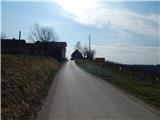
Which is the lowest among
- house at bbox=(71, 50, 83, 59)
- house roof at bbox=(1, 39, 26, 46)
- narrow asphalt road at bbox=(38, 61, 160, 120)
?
narrow asphalt road at bbox=(38, 61, 160, 120)

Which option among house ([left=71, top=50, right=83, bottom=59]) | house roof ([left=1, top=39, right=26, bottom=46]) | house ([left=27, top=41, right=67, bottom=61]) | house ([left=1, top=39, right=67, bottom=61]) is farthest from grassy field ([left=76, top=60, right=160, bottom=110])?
house ([left=71, top=50, right=83, bottom=59])

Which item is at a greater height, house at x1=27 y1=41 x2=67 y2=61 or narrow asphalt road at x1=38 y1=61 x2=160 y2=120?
house at x1=27 y1=41 x2=67 y2=61

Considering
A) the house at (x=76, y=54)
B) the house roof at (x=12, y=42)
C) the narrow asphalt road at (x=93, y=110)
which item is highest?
the house roof at (x=12, y=42)

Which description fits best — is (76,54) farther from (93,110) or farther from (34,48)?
(93,110)

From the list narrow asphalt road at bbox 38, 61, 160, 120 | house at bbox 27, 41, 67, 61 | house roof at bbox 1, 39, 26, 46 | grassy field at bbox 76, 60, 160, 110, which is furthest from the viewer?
house roof at bbox 1, 39, 26, 46

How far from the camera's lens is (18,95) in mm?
14047

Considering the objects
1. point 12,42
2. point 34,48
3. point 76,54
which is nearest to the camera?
point 34,48

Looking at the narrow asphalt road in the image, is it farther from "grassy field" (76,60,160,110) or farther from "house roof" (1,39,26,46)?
"house roof" (1,39,26,46)

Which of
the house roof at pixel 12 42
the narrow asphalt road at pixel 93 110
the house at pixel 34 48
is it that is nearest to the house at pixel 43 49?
the house at pixel 34 48

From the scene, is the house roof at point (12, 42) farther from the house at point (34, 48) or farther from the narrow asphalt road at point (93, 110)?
the narrow asphalt road at point (93, 110)

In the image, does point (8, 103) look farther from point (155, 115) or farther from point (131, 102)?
point (131, 102)

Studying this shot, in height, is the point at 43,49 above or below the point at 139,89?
above

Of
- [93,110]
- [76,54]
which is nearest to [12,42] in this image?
[76,54]

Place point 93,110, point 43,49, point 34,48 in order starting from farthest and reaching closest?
point 43,49, point 34,48, point 93,110
